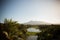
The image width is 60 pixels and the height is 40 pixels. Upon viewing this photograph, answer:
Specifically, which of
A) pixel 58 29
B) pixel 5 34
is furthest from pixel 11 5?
pixel 58 29

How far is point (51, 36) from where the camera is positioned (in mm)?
2297

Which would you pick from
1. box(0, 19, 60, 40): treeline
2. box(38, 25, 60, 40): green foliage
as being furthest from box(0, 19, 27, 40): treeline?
box(38, 25, 60, 40): green foliage

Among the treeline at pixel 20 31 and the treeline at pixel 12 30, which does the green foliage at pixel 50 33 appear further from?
the treeline at pixel 12 30

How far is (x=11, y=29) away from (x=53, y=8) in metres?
0.81

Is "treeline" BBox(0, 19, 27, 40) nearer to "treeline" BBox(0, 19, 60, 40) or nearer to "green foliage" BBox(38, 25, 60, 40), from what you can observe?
"treeline" BBox(0, 19, 60, 40)

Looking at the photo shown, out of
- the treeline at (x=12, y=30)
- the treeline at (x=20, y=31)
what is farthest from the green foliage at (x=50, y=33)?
the treeline at (x=12, y=30)

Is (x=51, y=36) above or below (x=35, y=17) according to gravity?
below

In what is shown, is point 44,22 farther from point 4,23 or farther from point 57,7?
point 4,23

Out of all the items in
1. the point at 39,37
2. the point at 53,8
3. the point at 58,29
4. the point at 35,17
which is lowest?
the point at 39,37

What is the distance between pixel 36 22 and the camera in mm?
2338

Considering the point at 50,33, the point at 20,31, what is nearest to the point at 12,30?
the point at 20,31

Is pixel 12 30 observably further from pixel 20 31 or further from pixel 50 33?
pixel 50 33

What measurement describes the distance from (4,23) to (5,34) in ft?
0.63

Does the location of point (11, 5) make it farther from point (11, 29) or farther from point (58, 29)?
point (58, 29)
